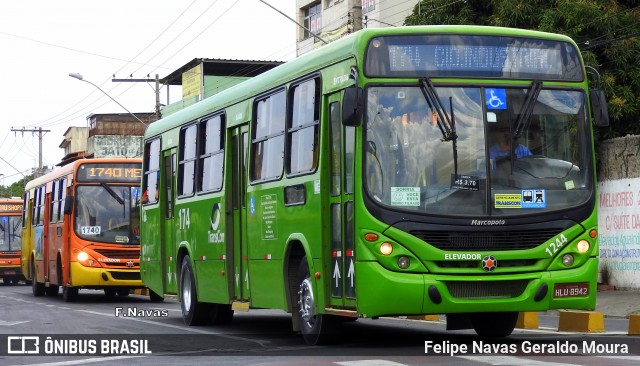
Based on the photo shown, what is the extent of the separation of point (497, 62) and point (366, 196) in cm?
204

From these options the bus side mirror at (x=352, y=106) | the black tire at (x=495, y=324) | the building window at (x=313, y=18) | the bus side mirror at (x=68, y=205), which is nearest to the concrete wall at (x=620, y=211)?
the black tire at (x=495, y=324)

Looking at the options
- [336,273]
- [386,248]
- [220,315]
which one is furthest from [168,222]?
[386,248]

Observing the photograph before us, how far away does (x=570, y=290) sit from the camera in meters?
12.8

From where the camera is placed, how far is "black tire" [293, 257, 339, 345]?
45.2 ft

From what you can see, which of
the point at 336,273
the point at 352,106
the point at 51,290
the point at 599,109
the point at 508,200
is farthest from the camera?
the point at 51,290

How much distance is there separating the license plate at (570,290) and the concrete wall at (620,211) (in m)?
13.0

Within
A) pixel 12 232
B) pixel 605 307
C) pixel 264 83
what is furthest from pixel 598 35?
pixel 12 232

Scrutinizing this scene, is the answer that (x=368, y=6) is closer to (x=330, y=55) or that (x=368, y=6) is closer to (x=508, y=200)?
(x=330, y=55)

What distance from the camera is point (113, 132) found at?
3583 inches

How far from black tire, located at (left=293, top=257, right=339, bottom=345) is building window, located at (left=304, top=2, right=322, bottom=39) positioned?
4220cm

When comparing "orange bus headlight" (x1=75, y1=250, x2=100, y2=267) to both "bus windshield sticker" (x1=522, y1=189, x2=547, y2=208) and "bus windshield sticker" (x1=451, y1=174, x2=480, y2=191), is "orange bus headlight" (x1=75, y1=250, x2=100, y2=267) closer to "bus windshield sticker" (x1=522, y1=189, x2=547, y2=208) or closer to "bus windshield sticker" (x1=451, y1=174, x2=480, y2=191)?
"bus windshield sticker" (x1=451, y1=174, x2=480, y2=191)

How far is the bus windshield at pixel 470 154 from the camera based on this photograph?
12539 millimetres

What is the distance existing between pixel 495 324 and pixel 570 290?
1.96m

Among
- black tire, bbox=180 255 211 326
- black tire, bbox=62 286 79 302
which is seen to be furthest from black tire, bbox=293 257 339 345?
black tire, bbox=62 286 79 302
